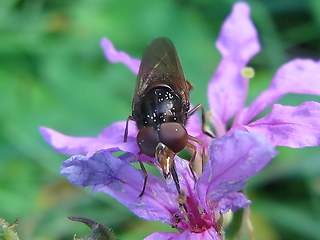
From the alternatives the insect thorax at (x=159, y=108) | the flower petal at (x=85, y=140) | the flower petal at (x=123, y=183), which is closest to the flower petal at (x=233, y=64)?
the flower petal at (x=85, y=140)

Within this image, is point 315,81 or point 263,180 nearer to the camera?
point 315,81

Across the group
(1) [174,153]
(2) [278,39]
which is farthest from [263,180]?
(1) [174,153]

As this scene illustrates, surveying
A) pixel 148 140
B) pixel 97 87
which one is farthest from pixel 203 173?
pixel 97 87

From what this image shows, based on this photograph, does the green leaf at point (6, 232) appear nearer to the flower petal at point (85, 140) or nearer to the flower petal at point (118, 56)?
the flower petal at point (85, 140)

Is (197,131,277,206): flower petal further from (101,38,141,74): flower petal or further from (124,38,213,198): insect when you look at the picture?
(101,38,141,74): flower petal

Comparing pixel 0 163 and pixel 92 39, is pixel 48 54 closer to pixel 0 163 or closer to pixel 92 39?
pixel 92 39

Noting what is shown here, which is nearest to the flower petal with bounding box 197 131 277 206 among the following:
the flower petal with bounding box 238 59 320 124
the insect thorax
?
the insect thorax
